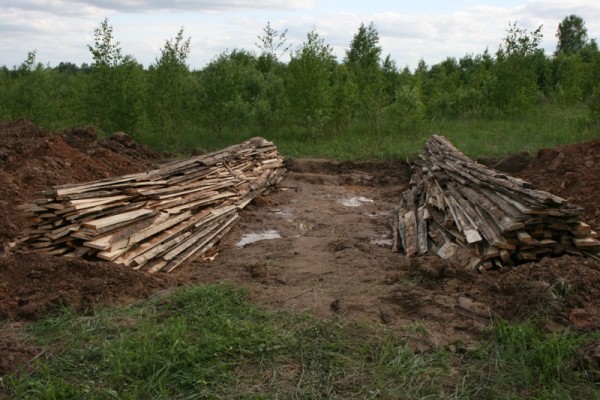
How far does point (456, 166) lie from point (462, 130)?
10909 millimetres

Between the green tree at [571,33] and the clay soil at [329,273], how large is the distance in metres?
47.2

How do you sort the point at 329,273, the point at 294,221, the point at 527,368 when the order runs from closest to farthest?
1. the point at 527,368
2. the point at 329,273
3. the point at 294,221

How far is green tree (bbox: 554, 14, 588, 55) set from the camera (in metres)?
54.0

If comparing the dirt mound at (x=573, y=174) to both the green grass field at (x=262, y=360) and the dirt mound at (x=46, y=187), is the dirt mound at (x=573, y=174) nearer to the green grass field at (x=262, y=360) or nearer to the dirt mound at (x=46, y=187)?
the green grass field at (x=262, y=360)

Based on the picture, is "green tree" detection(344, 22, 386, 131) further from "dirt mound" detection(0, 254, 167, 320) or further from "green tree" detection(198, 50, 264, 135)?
"dirt mound" detection(0, 254, 167, 320)

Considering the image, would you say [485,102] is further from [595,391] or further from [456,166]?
[595,391]

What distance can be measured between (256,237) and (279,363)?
5.52 meters

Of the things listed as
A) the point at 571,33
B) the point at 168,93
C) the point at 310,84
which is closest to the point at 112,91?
the point at 168,93

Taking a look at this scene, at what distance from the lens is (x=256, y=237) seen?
10.5 m

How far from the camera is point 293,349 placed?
518cm

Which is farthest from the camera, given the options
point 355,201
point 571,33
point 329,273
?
point 571,33

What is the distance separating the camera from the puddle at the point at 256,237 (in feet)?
33.3

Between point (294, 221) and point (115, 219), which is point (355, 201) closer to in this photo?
point (294, 221)

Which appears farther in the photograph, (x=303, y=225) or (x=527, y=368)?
(x=303, y=225)
